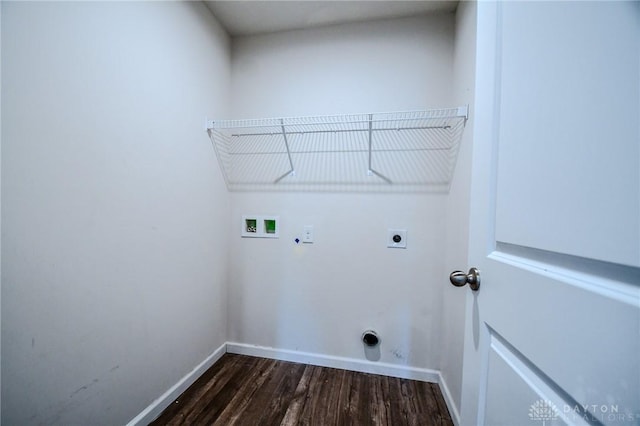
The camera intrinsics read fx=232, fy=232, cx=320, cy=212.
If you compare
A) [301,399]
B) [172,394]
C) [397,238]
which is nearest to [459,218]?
[397,238]

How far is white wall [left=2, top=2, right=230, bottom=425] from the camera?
75 cm

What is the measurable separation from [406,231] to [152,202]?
1487 mm

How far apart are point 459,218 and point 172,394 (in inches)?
74.4

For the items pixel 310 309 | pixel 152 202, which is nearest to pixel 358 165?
pixel 310 309

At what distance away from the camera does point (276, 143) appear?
5.58 ft

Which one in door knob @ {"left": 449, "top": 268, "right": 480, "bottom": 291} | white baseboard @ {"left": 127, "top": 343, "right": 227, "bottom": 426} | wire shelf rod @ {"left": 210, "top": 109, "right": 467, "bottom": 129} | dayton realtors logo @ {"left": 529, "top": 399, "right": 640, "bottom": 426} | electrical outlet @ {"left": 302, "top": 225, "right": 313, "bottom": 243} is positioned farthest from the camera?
electrical outlet @ {"left": 302, "top": 225, "right": 313, "bottom": 243}

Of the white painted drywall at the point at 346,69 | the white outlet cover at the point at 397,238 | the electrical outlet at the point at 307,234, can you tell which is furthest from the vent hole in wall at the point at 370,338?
the white painted drywall at the point at 346,69

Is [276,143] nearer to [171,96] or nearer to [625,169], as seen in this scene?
[171,96]

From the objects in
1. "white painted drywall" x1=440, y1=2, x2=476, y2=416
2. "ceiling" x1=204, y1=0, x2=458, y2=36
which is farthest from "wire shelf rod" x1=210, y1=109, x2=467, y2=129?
"ceiling" x1=204, y1=0, x2=458, y2=36

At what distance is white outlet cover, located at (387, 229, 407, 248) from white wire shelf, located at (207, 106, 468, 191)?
0.97 ft

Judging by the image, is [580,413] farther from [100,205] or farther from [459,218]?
[100,205]

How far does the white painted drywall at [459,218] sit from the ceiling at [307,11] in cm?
30

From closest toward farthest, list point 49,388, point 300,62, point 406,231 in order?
point 49,388 < point 406,231 < point 300,62

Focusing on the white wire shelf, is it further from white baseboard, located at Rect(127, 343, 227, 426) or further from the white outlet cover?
white baseboard, located at Rect(127, 343, 227, 426)
